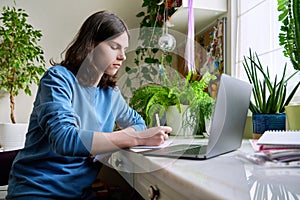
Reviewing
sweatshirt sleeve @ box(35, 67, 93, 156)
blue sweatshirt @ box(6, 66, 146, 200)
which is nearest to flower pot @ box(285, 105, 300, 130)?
blue sweatshirt @ box(6, 66, 146, 200)

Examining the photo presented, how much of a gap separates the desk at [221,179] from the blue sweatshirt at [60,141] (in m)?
0.22

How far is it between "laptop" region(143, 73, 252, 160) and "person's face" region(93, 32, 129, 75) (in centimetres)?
35

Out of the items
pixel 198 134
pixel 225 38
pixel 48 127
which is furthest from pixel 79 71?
pixel 225 38

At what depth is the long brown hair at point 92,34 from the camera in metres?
0.98

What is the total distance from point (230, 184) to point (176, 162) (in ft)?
0.73

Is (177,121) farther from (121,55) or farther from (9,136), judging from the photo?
(9,136)

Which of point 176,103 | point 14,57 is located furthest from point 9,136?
point 176,103

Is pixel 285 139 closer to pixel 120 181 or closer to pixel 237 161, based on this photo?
pixel 237 161

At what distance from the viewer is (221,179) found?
45cm

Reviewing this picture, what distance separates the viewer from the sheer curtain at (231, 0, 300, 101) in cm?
130

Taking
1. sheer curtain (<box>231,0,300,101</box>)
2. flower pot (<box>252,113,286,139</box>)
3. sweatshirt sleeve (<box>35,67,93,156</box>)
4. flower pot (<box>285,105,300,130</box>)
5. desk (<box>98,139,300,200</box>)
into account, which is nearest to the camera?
desk (<box>98,139,300,200</box>)

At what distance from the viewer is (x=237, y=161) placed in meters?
0.63

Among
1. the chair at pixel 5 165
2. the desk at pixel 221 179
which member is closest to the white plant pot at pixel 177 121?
the desk at pixel 221 179

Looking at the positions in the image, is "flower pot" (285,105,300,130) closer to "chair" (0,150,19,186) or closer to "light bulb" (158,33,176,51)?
"light bulb" (158,33,176,51)
